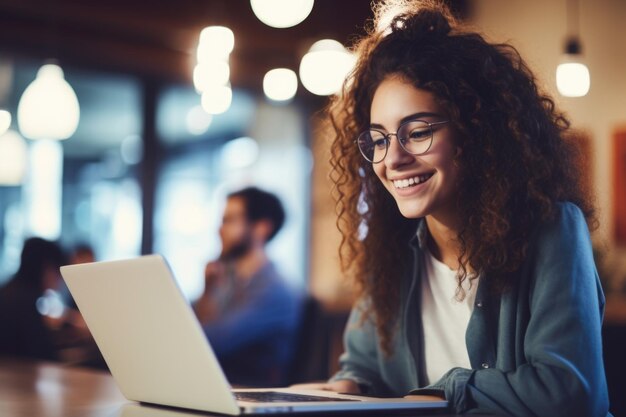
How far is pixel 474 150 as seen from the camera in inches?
64.8

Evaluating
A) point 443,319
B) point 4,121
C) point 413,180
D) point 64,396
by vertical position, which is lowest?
point 64,396

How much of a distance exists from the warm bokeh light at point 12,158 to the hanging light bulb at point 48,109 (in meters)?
1.51

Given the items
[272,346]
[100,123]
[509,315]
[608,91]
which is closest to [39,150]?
[100,123]

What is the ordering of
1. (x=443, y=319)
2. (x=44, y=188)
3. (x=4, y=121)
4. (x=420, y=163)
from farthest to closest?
(x=44, y=188) < (x=4, y=121) < (x=443, y=319) < (x=420, y=163)

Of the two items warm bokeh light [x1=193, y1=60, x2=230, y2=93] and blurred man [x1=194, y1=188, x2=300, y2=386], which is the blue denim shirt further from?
warm bokeh light [x1=193, y1=60, x2=230, y2=93]

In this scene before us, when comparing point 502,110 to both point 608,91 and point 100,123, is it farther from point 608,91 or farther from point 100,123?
point 100,123

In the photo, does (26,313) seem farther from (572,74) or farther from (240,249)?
(572,74)

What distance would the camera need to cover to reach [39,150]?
17.8 ft

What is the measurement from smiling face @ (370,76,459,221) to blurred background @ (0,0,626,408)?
2.74 m

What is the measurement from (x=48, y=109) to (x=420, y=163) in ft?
7.94

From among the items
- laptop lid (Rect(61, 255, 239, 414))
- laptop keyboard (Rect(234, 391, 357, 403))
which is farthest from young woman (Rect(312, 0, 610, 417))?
laptop lid (Rect(61, 255, 239, 414))

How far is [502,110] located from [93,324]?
2.91 ft

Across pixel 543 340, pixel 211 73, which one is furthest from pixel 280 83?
pixel 543 340

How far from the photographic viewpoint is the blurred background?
16.7 feet
